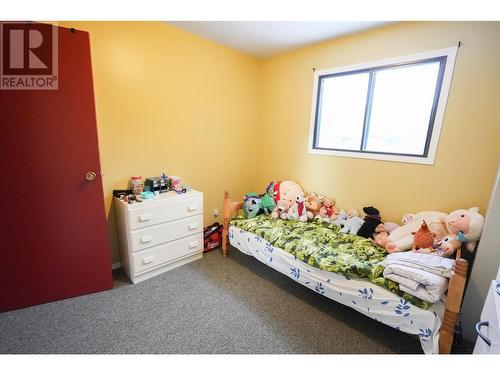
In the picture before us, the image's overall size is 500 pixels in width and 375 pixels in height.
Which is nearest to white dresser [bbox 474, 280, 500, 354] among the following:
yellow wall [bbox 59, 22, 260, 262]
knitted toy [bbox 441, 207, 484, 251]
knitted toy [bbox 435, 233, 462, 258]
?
knitted toy [bbox 435, 233, 462, 258]

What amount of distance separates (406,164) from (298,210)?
1.10 m

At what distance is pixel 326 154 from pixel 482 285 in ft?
5.44

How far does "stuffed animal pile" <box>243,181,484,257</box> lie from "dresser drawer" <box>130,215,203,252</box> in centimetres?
61

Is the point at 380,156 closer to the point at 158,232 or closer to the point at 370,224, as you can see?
the point at 370,224

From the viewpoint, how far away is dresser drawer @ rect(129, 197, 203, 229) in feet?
6.47

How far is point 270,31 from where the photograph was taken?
2256 millimetres

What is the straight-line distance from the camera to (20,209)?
5.20ft

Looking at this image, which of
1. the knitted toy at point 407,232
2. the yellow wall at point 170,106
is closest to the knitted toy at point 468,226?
the knitted toy at point 407,232

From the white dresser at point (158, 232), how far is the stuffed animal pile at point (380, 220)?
0.65 meters

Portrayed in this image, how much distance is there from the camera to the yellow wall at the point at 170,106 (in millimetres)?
1995

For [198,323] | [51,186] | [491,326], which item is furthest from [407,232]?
[51,186]

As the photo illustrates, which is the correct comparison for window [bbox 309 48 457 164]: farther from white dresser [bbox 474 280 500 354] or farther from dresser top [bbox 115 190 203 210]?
dresser top [bbox 115 190 203 210]
